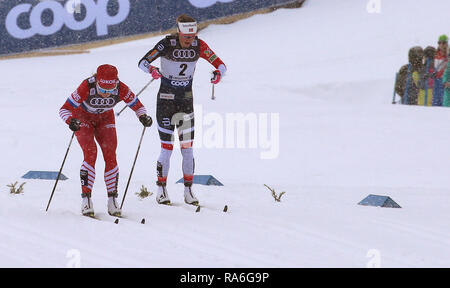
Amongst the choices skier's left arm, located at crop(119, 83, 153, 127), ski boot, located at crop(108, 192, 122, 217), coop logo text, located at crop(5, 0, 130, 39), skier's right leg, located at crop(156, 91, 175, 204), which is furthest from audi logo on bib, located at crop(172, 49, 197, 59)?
coop logo text, located at crop(5, 0, 130, 39)

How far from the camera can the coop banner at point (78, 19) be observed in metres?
19.1

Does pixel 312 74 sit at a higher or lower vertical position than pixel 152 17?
lower

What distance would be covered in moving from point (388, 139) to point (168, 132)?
5.38 m

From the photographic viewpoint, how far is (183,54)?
8.05m

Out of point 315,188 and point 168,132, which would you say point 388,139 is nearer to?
point 315,188

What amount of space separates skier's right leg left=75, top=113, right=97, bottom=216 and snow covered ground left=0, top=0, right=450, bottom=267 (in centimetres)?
19

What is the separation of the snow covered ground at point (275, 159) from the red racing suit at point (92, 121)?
0.44m

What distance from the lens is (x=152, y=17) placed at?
1986cm

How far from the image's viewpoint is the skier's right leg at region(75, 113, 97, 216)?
24.6 ft

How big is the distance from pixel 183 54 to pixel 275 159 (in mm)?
3884

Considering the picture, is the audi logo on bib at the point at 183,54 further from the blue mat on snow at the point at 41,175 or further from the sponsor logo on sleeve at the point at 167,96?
the blue mat on snow at the point at 41,175

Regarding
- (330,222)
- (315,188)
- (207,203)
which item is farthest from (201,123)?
(330,222)

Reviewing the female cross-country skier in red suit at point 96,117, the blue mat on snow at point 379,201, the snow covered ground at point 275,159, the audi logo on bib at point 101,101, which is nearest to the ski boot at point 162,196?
the snow covered ground at point 275,159

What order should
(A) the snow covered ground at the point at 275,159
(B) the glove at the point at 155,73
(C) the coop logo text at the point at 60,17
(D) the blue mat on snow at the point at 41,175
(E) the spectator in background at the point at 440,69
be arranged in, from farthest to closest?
(C) the coop logo text at the point at 60,17 < (E) the spectator in background at the point at 440,69 < (D) the blue mat on snow at the point at 41,175 < (B) the glove at the point at 155,73 < (A) the snow covered ground at the point at 275,159
